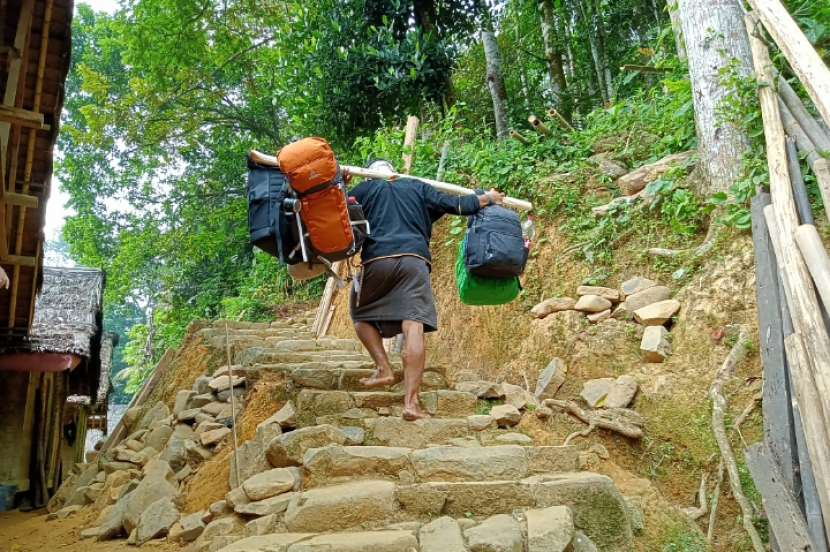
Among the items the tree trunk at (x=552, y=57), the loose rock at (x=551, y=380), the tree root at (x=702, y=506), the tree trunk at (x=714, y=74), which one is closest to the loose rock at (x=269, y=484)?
the loose rock at (x=551, y=380)

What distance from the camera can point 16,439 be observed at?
8.12 m

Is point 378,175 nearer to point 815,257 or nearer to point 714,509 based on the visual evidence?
point 815,257

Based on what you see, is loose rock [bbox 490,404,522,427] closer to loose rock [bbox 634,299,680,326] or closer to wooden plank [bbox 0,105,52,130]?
loose rock [bbox 634,299,680,326]

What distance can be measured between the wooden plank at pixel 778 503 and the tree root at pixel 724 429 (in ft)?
0.76

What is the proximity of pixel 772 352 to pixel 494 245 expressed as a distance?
1.59 meters

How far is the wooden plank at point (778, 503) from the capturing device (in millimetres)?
2699

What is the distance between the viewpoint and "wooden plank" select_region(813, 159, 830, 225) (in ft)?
10.3

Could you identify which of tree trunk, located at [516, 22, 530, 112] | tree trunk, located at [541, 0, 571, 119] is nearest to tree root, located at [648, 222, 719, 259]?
tree trunk, located at [541, 0, 571, 119]

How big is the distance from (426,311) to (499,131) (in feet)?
18.3

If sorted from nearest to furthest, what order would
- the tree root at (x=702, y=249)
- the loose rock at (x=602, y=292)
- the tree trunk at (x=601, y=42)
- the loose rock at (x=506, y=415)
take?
the loose rock at (x=506, y=415) < the tree root at (x=702, y=249) < the loose rock at (x=602, y=292) < the tree trunk at (x=601, y=42)

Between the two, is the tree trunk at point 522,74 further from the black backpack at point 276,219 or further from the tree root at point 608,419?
the black backpack at point 276,219

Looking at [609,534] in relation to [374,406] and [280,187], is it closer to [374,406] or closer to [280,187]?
[374,406]

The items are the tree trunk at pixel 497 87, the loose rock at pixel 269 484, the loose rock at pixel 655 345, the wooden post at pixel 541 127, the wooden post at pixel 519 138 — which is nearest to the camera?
the loose rock at pixel 269 484

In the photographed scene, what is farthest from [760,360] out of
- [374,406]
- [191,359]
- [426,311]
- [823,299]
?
[191,359]
